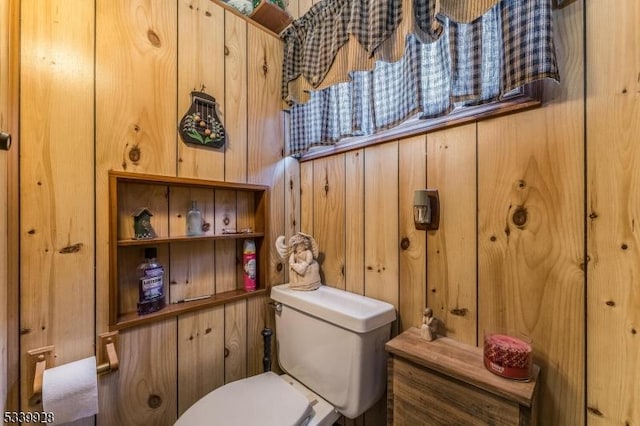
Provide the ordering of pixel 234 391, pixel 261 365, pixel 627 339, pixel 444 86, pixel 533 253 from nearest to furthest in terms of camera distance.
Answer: pixel 627 339 → pixel 533 253 → pixel 444 86 → pixel 234 391 → pixel 261 365

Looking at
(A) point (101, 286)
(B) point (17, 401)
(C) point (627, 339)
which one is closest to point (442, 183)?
(C) point (627, 339)

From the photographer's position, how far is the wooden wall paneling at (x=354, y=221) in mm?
1136

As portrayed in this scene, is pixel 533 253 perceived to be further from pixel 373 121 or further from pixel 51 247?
pixel 51 247

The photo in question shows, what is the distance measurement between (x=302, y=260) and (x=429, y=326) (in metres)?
0.57

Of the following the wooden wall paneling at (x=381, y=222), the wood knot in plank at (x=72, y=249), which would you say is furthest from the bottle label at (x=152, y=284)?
the wooden wall paneling at (x=381, y=222)

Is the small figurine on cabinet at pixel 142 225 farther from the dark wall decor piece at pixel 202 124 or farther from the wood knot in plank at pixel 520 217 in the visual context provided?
the wood knot in plank at pixel 520 217

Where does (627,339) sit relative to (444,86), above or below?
below

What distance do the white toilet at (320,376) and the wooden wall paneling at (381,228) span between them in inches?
3.1

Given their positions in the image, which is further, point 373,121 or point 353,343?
point 373,121

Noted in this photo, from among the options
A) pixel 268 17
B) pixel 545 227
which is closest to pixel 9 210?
pixel 268 17

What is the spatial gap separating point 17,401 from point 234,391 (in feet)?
1.97

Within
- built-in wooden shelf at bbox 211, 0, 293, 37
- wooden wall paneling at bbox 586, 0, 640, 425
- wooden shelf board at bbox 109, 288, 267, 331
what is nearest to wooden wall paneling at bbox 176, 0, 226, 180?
built-in wooden shelf at bbox 211, 0, 293, 37

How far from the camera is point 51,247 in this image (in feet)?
2.60

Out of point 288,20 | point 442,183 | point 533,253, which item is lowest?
point 533,253
